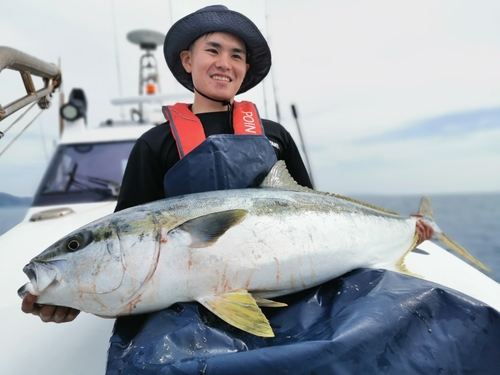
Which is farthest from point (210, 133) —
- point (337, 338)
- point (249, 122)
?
point (337, 338)

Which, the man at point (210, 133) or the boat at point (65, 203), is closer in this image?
the boat at point (65, 203)

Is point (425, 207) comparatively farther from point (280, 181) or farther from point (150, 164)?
point (150, 164)

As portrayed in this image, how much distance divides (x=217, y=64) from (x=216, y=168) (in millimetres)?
730

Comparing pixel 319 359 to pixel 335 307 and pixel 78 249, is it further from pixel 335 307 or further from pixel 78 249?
pixel 78 249

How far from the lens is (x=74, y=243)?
4.85ft

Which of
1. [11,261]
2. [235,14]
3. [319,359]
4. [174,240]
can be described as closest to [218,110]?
[235,14]

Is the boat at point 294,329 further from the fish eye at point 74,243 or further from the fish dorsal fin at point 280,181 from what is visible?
the fish dorsal fin at point 280,181

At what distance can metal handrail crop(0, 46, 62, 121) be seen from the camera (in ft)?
7.59

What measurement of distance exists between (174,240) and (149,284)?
20 cm

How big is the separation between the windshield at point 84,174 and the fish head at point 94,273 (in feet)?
10.7

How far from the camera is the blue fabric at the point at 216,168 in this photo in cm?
192

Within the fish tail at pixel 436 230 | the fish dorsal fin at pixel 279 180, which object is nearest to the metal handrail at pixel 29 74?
the fish dorsal fin at pixel 279 180

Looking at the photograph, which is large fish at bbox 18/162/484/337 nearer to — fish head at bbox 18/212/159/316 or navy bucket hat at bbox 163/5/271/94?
fish head at bbox 18/212/159/316

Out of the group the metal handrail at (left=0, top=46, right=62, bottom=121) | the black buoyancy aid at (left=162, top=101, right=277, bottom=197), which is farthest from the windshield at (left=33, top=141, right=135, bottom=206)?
the black buoyancy aid at (left=162, top=101, right=277, bottom=197)
